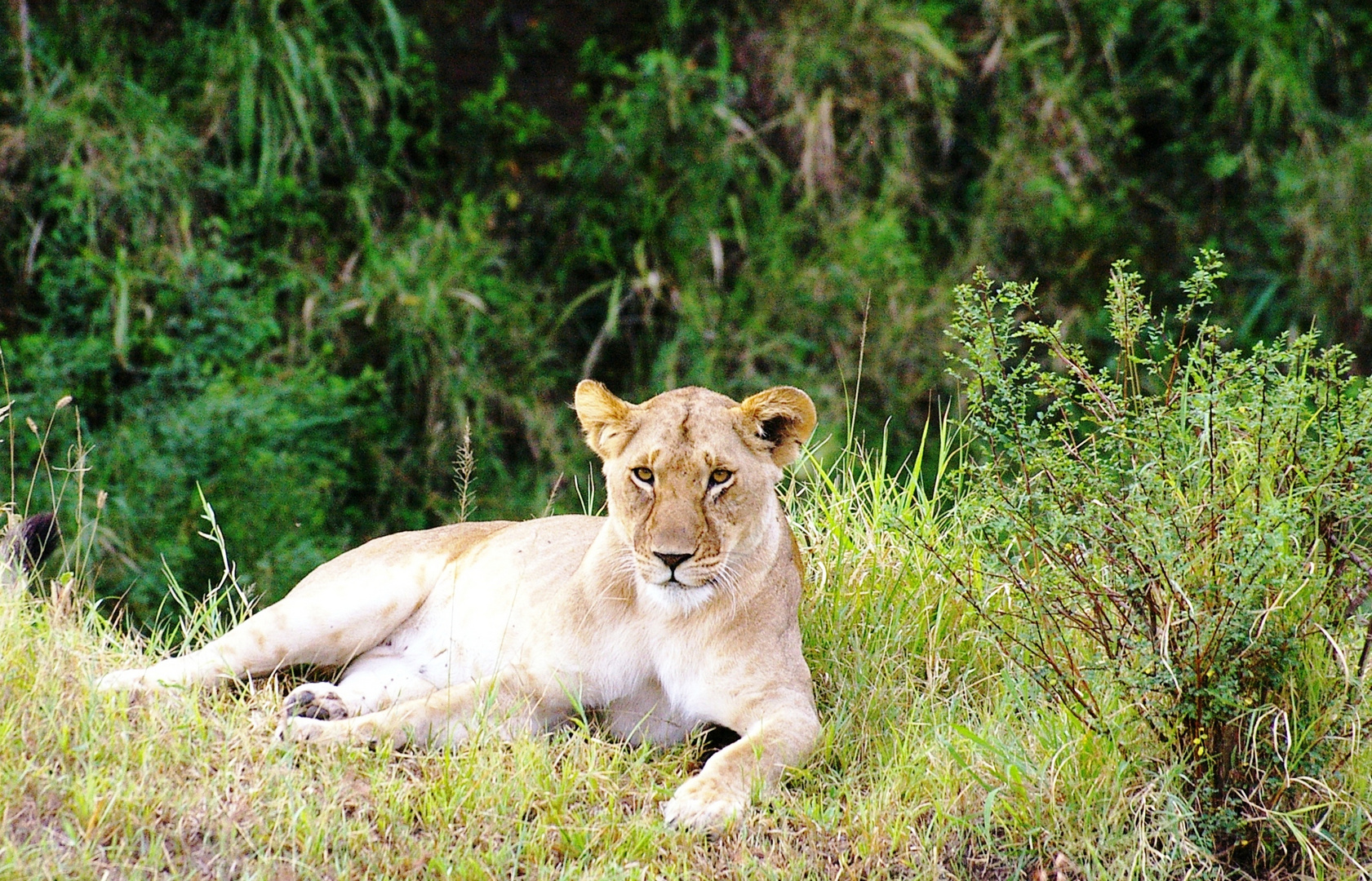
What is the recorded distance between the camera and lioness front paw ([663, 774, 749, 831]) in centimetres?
335

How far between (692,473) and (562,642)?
0.48 m

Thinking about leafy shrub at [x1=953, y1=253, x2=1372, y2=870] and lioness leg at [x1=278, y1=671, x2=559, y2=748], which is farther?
lioness leg at [x1=278, y1=671, x2=559, y2=748]

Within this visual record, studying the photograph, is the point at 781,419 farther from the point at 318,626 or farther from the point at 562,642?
the point at 318,626

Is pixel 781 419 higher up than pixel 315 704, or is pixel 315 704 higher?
pixel 781 419

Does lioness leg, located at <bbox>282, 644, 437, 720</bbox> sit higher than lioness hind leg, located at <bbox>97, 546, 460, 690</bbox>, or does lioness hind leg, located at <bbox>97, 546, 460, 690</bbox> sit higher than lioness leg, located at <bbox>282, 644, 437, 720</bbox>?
lioness hind leg, located at <bbox>97, 546, 460, 690</bbox>

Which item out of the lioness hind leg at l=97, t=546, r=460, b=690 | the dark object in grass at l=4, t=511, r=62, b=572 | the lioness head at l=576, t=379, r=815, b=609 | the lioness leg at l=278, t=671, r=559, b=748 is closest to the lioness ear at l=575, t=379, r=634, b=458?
the lioness head at l=576, t=379, r=815, b=609

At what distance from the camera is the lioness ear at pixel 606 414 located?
386cm

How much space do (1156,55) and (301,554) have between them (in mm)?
5437

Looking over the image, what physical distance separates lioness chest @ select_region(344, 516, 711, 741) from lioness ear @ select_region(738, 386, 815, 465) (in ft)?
1.39

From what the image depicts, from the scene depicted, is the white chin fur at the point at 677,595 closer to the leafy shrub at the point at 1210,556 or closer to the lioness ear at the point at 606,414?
the lioness ear at the point at 606,414

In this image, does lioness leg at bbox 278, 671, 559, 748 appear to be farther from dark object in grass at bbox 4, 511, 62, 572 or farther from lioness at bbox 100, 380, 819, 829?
dark object in grass at bbox 4, 511, 62, 572

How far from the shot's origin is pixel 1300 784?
340cm

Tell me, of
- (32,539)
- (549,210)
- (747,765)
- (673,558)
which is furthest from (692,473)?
(549,210)

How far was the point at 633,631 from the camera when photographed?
378 centimetres
